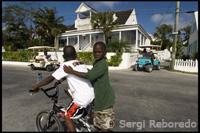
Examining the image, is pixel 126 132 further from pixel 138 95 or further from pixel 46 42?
pixel 46 42

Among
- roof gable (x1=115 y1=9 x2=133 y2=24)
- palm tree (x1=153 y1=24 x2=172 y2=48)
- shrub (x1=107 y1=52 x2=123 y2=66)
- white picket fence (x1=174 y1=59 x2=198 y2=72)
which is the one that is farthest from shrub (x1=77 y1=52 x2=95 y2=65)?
palm tree (x1=153 y1=24 x2=172 y2=48)

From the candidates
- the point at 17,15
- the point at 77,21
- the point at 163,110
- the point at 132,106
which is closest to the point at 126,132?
the point at 132,106

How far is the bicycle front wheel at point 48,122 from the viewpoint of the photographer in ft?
7.42

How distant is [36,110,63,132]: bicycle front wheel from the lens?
7.42ft

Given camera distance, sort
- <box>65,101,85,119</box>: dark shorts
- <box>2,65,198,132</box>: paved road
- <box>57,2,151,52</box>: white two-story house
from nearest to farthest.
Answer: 1. <box>65,101,85,119</box>: dark shorts
2. <box>2,65,198,132</box>: paved road
3. <box>57,2,151,52</box>: white two-story house

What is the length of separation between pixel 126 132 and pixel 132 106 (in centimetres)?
136

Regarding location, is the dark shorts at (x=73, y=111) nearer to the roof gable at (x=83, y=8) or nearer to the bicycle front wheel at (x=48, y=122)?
the bicycle front wheel at (x=48, y=122)

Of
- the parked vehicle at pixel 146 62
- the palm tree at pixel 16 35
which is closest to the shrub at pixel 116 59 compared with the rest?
the parked vehicle at pixel 146 62

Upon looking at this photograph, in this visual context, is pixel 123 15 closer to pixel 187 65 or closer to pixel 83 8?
pixel 83 8

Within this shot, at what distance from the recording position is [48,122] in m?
2.36

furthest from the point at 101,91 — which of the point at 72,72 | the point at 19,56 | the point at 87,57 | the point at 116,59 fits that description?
the point at 19,56

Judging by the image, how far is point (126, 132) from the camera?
274cm

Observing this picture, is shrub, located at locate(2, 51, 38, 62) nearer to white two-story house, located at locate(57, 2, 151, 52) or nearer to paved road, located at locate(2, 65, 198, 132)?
white two-story house, located at locate(57, 2, 151, 52)

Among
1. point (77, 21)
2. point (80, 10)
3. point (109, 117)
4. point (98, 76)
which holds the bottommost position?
point (109, 117)
